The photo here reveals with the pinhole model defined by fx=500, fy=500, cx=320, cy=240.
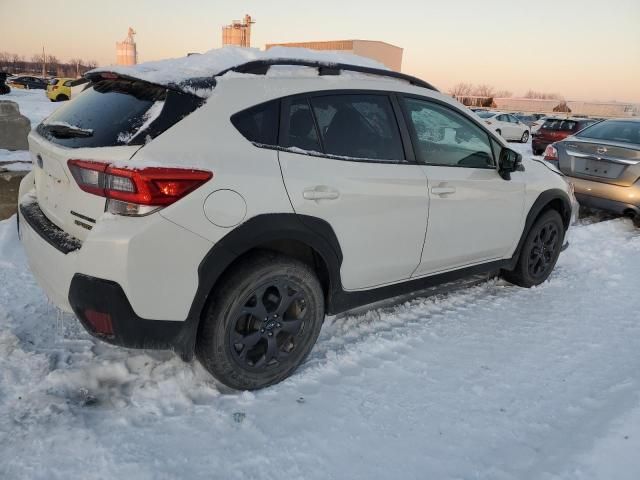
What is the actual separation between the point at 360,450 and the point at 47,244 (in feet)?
5.93

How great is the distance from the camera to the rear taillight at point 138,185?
216 cm

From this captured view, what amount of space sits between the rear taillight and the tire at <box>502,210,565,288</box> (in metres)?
3.10

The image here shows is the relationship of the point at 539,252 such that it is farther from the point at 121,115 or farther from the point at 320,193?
the point at 121,115

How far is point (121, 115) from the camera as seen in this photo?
2439mm

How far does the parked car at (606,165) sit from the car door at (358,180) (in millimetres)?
4670

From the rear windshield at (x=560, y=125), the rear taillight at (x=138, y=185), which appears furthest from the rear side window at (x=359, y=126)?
the rear windshield at (x=560, y=125)

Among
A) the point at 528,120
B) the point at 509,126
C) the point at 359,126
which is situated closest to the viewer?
the point at 359,126

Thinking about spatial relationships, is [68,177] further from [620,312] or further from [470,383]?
[620,312]

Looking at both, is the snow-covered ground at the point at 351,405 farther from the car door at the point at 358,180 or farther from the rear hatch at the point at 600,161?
the rear hatch at the point at 600,161

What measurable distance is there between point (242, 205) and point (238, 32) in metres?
38.4

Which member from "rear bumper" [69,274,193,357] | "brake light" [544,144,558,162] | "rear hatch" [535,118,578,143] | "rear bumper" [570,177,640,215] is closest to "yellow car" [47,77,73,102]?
"rear hatch" [535,118,578,143]

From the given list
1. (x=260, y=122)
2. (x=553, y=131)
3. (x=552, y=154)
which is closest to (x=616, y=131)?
(x=552, y=154)

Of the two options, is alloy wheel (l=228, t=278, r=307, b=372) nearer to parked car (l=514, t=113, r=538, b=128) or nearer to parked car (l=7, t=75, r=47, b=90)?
parked car (l=514, t=113, r=538, b=128)

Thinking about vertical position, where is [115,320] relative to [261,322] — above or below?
above
